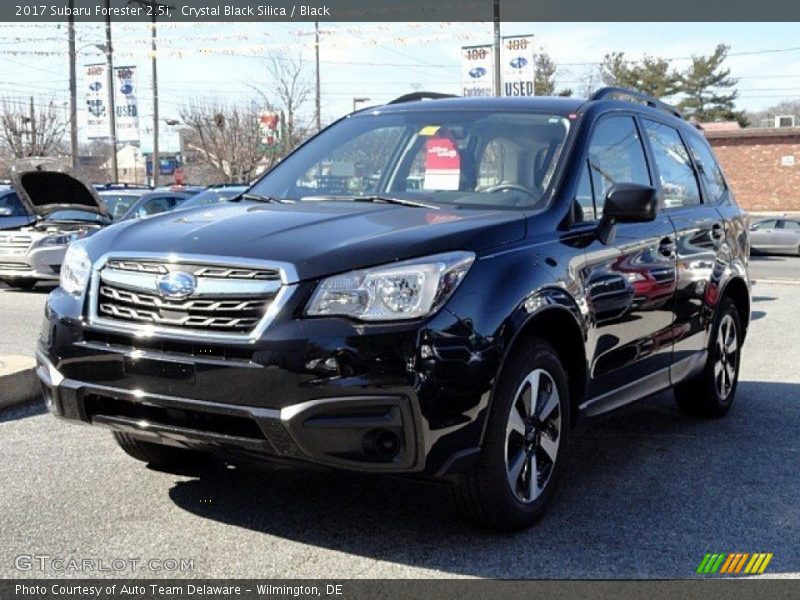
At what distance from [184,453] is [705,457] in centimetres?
284

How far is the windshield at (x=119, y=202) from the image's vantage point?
52.9ft

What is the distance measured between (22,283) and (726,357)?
11.2 meters

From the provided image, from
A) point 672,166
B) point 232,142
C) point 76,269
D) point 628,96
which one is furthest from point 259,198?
point 232,142

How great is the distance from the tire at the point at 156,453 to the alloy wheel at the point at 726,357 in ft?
11.1

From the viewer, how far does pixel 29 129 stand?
170 ft

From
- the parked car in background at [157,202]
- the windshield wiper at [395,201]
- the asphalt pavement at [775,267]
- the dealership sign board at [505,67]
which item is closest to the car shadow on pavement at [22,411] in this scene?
the windshield wiper at [395,201]

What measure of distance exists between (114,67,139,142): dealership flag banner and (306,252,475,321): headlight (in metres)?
28.9

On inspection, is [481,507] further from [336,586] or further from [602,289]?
[602,289]

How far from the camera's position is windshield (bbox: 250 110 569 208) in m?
4.65

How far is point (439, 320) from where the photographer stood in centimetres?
352

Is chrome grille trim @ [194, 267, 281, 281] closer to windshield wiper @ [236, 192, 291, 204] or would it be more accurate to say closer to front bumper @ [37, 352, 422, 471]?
front bumper @ [37, 352, 422, 471]

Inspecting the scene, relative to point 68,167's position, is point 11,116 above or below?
above

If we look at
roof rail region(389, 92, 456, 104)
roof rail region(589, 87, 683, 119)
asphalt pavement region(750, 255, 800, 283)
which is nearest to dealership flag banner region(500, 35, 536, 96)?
asphalt pavement region(750, 255, 800, 283)

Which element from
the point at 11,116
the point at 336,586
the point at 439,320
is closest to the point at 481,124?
→ the point at 439,320
